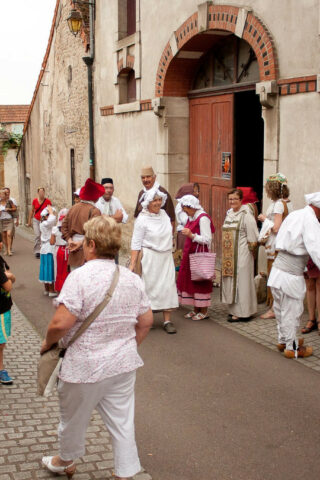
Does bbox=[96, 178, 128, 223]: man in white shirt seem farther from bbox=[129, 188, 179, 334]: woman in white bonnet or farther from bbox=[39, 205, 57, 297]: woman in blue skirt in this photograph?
bbox=[129, 188, 179, 334]: woman in white bonnet

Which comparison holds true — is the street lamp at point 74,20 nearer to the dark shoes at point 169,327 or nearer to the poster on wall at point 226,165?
the poster on wall at point 226,165

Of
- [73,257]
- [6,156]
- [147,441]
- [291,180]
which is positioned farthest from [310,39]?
[6,156]

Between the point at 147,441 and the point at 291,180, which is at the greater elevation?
the point at 291,180

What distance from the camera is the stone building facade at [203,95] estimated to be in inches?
324

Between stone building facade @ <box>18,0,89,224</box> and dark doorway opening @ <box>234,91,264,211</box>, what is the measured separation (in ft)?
Result: 21.8

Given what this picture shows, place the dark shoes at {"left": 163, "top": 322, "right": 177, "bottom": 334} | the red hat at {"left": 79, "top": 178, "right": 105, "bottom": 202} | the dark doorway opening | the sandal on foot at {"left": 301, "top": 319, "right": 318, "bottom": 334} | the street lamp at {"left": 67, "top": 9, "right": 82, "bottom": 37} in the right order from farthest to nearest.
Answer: the street lamp at {"left": 67, "top": 9, "right": 82, "bottom": 37}
the dark doorway opening
the red hat at {"left": 79, "top": 178, "right": 105, "bottom": 202}
the dark shoes at {"left": 163, "top": 322, "right": 177, "bottom": 334}
the sandal on foot at {"left": 301, "top": 319, "right": 318, "bottom": 334}

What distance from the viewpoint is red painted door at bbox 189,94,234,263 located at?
10.9 meters

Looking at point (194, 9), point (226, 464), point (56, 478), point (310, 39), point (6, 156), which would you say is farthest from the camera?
point (6, 156)

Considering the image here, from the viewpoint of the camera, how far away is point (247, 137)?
10953 mm

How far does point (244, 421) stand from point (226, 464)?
755mm

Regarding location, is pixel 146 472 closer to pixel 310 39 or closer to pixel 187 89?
pixel 310 39

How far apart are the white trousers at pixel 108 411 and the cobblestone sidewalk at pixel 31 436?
45cm

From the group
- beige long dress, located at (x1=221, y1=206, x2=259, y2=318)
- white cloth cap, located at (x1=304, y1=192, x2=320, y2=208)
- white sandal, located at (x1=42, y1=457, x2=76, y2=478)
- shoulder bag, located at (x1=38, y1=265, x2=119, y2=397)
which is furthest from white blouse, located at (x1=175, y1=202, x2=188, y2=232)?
shoulder bag, located at (x1=38, y1=265, x2=119, y2=397)

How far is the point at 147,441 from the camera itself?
4.59 m
